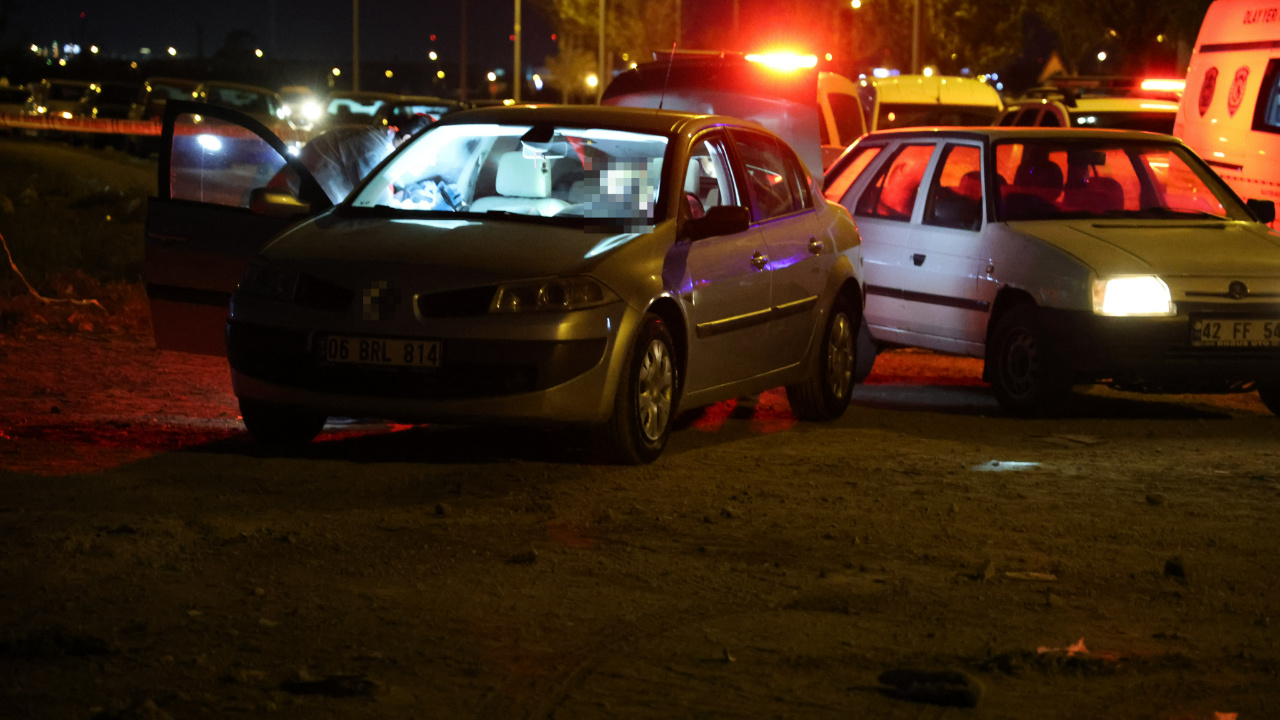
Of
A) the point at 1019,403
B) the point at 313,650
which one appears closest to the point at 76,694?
the point at 313,650

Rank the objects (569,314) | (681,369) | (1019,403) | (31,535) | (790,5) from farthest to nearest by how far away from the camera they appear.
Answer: (790,5) → (1019,403) → (681,369) → (569,314) → (31,535)

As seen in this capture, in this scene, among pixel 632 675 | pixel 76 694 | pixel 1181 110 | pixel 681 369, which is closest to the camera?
pixel 76 694

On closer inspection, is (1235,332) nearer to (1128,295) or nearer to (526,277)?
(1128,295)

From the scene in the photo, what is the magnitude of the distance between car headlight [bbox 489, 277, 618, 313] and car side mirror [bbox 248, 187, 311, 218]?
63.6 inches

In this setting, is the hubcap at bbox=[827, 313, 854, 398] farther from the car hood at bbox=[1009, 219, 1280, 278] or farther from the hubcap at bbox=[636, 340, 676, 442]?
the hubcap at bbox=[636, 340, 676, 442]

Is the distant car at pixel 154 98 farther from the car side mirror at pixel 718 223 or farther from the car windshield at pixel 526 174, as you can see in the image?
the car side mirror at pixel 718 223

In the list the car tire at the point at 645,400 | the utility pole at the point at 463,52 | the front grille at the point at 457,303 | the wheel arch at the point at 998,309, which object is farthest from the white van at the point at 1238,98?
the utility pole at the point at 463,52

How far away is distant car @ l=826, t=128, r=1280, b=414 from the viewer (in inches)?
370

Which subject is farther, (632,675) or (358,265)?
(358,265)

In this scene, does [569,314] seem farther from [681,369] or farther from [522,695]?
[522,695]

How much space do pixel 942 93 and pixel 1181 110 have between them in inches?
420

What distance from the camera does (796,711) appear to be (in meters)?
4.28

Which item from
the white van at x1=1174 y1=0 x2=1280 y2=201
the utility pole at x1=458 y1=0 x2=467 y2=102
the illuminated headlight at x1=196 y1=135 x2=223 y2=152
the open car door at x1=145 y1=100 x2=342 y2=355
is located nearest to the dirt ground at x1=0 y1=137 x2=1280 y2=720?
the open car door at x1=145 y1=100 x2=342 y2=355

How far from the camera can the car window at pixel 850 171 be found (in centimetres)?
1167
